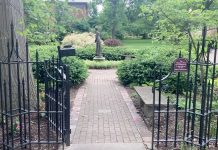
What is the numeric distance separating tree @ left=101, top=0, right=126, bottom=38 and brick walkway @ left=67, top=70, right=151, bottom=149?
33.9 metres

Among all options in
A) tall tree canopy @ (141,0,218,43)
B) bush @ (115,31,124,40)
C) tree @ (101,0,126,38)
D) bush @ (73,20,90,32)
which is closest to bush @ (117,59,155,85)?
tall tree canopy @ (141,0,218,43)

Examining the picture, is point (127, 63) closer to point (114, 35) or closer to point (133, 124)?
point (133, 124)

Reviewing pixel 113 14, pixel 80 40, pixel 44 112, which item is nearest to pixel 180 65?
pixel 44 112

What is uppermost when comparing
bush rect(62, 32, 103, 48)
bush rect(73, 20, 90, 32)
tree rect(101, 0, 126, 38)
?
tree rect(101, 0, 126, 38)

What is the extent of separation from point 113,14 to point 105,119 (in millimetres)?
38302

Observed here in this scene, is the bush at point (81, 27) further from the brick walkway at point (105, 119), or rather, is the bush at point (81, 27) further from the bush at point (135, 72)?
the brick walkway at point (105, 119)

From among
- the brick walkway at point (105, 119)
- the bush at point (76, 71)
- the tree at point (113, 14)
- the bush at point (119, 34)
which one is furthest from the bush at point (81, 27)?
the brick walkway at point (105, 119)

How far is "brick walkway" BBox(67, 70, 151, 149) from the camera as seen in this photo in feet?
17.2

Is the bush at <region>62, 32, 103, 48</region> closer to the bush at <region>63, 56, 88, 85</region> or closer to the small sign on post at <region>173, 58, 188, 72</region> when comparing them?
the bush at <region>63, 56, 88, 85</region>

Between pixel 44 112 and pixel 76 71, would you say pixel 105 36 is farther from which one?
pixel 44 112

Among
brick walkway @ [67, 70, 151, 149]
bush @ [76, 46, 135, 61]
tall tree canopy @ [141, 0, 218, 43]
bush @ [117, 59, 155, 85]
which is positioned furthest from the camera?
bush @ [76, 46, 135, 61]

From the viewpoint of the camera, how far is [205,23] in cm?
670

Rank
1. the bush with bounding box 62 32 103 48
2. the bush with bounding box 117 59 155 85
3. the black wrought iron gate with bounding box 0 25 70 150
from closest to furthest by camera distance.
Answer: the black wrought iron gate with bounding box 0 25 70 150
the bush with bounding box 117 59 155 85
the bush with bounding box 62 32 103 48

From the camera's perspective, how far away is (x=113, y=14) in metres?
43.5
